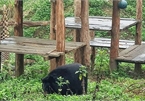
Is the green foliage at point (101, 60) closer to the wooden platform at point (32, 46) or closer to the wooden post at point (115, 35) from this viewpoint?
the wooden post at point (115, 35)

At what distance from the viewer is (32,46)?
9.42 metres

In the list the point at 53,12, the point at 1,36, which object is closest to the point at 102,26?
the point at 53,12

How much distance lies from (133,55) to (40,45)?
2.52 m

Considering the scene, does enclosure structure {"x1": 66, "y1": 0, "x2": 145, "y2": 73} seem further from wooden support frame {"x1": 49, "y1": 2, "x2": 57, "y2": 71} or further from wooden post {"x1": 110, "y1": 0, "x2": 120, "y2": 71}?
wooden support frame {"x1": 49, "y1": 2, "x2": 57, "y2": 71}

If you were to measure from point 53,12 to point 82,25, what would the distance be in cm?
99

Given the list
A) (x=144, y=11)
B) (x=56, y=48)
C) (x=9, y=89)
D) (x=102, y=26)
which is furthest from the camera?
(x=144, y=11)

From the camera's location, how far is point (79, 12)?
11109 mm

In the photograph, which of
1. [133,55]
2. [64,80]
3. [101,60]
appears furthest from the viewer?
[133,55]

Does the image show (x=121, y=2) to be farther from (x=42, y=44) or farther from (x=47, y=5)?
(x=47, y=5)

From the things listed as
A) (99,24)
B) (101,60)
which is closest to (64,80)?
(101,60)

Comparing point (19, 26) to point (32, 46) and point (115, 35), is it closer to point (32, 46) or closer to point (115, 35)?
point (32, 46)

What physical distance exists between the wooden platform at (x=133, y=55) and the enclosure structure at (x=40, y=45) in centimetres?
111

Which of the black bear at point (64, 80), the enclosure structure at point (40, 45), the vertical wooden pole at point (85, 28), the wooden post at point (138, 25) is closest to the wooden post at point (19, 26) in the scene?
the enclosure structure at point (40, 45)

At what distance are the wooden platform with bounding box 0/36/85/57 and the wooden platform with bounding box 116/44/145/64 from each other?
1.19m
